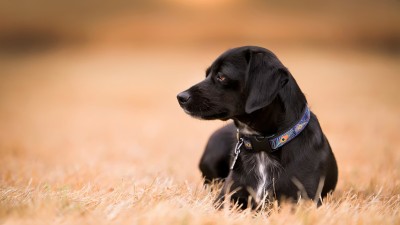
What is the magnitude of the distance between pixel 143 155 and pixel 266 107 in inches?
201

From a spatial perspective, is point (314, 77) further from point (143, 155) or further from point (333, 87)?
point (143, 155)

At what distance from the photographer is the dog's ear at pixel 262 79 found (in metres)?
4.16

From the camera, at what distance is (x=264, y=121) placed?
14.2 ft

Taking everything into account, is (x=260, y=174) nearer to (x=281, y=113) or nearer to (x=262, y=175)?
(x=262, y=175)

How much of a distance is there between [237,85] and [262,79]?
273 mm

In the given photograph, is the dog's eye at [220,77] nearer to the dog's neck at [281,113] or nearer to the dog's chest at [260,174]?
the dog's neck at [281,113]

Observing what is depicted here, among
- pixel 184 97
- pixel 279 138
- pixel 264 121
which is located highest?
pixel 184 97

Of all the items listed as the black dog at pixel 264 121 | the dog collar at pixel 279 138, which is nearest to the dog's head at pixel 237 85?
the black dog at pixel 264 121

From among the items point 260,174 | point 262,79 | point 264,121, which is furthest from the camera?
point 260,174

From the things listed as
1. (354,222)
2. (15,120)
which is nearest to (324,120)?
(15,120)

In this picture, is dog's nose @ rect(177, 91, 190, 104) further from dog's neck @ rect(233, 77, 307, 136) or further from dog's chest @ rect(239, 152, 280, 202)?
dog's chest @ rect(239, 152, 280, 202)

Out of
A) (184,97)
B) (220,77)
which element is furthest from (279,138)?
(184,97)

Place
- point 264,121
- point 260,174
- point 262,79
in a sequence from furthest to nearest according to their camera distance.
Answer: point 260,174 < point 264,121 < point 262,79

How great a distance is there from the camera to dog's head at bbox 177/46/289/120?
4195 mm
